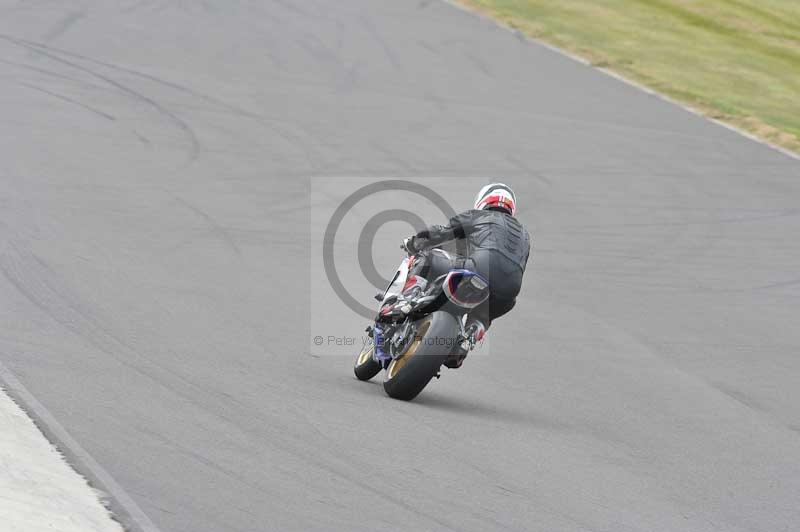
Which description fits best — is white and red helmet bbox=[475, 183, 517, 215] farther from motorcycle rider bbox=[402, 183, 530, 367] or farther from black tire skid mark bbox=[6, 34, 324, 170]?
black tire skid mark bbox=[6, 34, 324, 170]

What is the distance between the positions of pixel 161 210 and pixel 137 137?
10.2 ft

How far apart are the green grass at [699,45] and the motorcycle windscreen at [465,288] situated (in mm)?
12970

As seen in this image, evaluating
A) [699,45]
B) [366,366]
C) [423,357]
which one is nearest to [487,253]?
[423,357]

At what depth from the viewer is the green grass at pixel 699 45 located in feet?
72.7

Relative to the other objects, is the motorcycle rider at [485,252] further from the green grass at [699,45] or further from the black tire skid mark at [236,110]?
the green grass at [699,45]

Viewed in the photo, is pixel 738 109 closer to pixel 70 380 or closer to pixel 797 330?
pixel 797 330

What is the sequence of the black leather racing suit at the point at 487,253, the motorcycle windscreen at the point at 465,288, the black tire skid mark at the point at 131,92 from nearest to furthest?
the motorcycle windscreen at the point at 465,288
the black leather racing suit at the point at 487,253
the black tire skid mark at the point at 131,92

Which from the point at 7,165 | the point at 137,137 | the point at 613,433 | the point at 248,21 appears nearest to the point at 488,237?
the point at 613,433

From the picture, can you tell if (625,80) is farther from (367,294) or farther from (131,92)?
(367,294)

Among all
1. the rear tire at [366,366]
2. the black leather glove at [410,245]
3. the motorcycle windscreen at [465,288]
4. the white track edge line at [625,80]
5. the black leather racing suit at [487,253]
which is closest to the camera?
the motorcycle windscreen at [465,288]

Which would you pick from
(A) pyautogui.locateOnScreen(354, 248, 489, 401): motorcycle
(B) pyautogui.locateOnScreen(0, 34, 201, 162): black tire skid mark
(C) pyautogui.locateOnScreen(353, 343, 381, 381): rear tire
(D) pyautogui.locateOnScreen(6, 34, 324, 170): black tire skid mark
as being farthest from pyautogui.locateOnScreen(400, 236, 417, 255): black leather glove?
(B) pyautogui.locateOnScreen(0, 34, 201, 162): black tire skid mark

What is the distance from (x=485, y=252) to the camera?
8625 mm

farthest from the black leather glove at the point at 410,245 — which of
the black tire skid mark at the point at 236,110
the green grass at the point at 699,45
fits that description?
the green grass at the point at 699,45

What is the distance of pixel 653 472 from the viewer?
A: 26.0ft
